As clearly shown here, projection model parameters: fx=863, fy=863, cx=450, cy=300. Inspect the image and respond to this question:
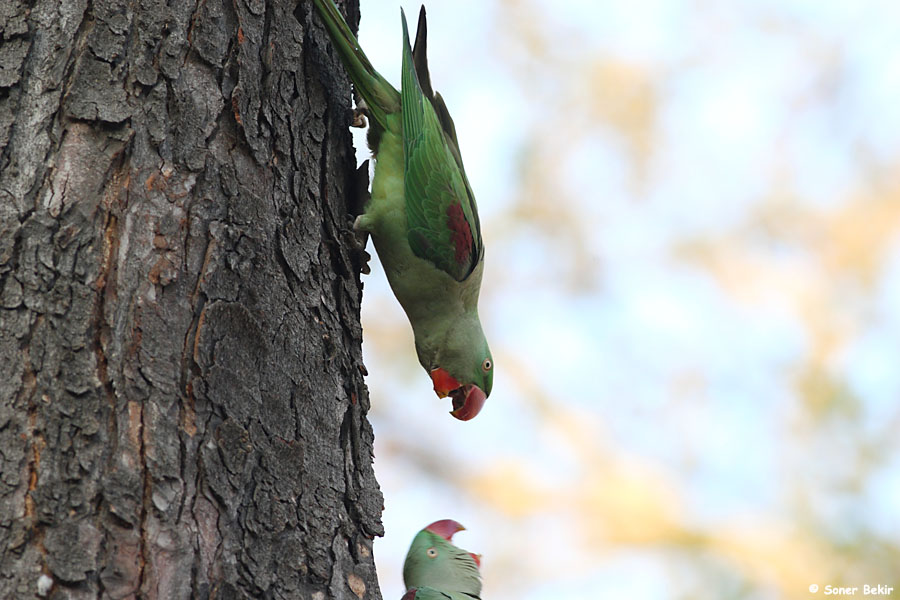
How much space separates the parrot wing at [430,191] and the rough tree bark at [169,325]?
1.12 metres

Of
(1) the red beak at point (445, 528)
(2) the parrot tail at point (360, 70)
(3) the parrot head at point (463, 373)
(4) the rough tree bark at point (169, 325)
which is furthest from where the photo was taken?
(3) the parrot head at point (463, 373)

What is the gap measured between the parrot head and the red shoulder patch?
1.30 feet

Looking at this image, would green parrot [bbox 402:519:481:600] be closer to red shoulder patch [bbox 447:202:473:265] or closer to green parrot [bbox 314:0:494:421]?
green parrot [bbox 314:0:494:421]

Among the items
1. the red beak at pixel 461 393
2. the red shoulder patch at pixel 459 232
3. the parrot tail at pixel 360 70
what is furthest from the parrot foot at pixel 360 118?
the red beak at pixel 461 393

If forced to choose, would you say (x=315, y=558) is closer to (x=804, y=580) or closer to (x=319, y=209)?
(x=319, y=209)

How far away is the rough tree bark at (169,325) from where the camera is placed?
74.3 inches

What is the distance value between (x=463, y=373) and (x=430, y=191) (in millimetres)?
887

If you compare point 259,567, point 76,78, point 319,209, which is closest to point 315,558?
point 259,567

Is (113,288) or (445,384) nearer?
(113,288)

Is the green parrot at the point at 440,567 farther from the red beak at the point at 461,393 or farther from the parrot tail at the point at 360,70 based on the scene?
the parrot tail at the point at 360,70

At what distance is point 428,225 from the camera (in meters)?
3.83

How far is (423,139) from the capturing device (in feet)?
12.5

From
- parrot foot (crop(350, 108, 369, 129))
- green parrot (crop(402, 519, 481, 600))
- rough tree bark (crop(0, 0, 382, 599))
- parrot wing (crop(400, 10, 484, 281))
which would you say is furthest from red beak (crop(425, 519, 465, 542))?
parrot foot (crop(350, 108, 369, 129))

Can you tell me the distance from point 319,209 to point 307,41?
2.21 ft
